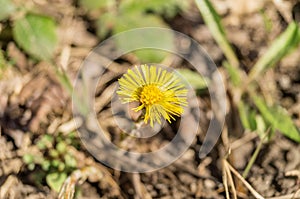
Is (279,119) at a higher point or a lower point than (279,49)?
lower

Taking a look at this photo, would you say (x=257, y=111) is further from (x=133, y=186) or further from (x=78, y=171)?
(x=78, y=171)

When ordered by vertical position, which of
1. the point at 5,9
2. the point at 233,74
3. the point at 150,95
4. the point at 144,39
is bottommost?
the point at 150,95

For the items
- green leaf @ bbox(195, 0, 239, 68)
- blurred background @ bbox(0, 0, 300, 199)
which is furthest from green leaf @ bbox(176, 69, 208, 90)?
green leaf @ bbox(195, 0, 239, 68)

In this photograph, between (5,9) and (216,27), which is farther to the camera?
(216,27)

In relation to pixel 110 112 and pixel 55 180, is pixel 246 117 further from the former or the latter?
pixel 55 180

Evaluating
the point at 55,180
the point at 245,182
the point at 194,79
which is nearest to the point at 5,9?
the point at 55,180

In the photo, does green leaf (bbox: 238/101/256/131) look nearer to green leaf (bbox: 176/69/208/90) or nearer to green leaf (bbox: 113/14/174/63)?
green leaf (bbox: 176/69/208/90)

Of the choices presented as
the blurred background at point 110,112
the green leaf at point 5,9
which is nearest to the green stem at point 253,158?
the blurred background at point 110,112

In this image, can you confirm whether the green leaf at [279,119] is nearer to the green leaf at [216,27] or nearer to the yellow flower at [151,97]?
the green leaf at [216,27]
